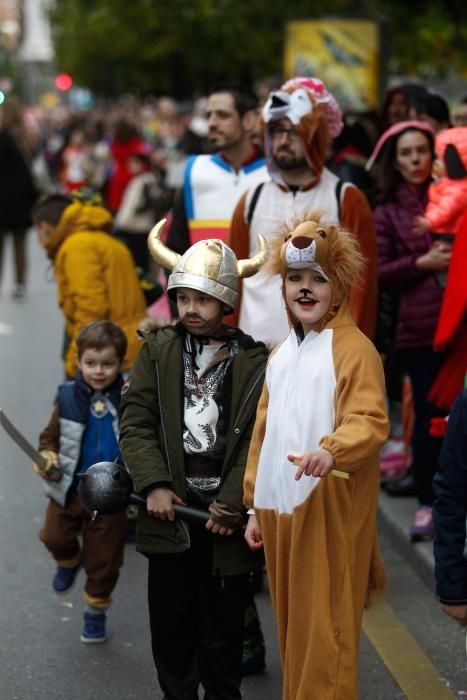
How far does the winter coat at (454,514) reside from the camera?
414 centimetres

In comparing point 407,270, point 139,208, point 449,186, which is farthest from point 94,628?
point 139,208

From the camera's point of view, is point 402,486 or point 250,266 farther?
point 402,486

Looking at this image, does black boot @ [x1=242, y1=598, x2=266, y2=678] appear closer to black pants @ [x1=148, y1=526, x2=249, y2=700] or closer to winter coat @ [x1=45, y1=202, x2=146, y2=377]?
black pants @ [x1=148, y1=526, x2=249, y2=700]

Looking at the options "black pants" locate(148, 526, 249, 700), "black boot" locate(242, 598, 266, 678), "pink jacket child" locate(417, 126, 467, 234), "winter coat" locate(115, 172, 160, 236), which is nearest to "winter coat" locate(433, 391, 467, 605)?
"black pants" locate(148, 526, 249, 700)

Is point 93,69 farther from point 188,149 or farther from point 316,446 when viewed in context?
point 316,446

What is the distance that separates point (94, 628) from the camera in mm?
5840

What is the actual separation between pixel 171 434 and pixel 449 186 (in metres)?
2.30

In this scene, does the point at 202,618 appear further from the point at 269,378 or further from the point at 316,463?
the point at 316,463

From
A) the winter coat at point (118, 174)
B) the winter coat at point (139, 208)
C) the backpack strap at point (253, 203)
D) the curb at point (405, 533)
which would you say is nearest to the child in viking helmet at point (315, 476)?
the backpack strap at point (253, 203)

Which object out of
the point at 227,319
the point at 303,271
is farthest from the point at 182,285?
the point at 227,319

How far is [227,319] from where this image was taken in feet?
19.9

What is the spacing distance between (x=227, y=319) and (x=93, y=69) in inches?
1958

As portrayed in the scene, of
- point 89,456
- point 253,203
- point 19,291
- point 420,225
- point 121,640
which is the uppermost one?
point 253,203

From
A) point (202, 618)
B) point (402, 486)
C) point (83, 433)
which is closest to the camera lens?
point (202, 618)
